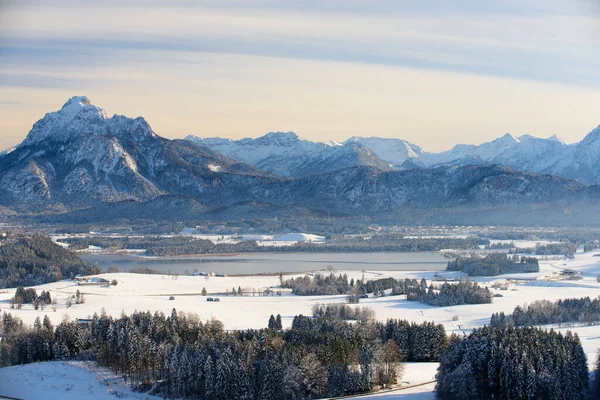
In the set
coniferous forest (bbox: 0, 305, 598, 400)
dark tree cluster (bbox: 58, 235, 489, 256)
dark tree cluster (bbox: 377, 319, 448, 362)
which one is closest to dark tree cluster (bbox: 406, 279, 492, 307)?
coniferous forest (bbox: 0, 305, 598, 400)

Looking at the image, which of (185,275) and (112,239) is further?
(112,239)

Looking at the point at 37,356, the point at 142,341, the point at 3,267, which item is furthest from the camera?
the point at 3,267

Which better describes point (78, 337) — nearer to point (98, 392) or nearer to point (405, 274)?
point (98, 392)

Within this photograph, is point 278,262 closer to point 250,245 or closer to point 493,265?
point 250,245

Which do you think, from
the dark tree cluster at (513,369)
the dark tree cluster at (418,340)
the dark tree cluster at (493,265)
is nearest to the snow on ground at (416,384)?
the dark tree cluster at (513,369)

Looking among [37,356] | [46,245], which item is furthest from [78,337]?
[46,245]

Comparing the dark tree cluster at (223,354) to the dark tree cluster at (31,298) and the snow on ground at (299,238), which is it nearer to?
the dark tree cluster at (31,298)

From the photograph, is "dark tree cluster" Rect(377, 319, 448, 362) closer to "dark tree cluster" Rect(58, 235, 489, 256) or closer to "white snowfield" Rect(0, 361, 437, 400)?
"white snowfield" Rect(0, 361, 437, 400)

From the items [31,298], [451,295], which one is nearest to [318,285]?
[451,295]
